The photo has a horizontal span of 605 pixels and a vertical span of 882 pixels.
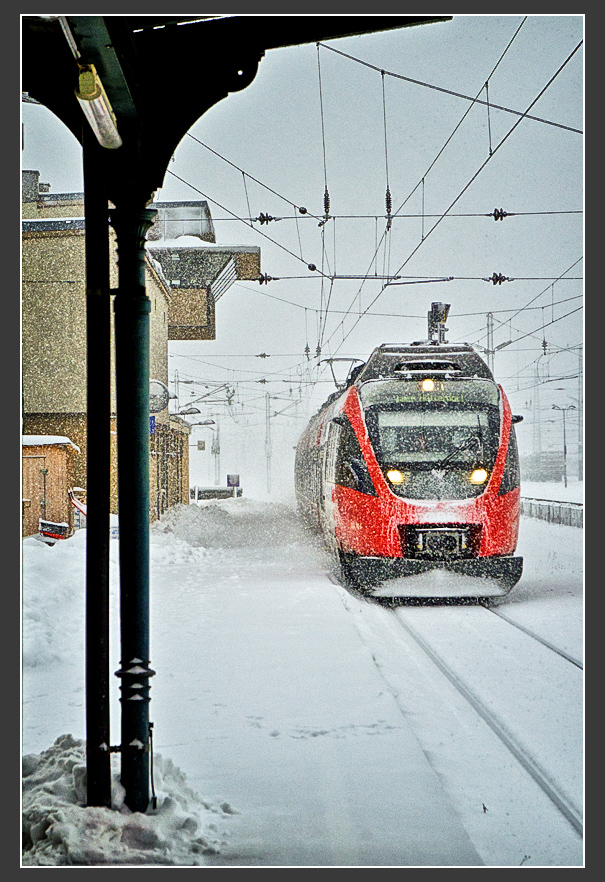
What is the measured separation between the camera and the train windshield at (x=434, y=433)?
273 inches

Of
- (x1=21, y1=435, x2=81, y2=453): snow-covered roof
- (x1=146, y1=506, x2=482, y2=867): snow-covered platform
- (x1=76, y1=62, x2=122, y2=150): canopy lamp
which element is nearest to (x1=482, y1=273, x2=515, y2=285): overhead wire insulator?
(x1=146, y1=506, x2=482, y2=867): snow-covered platform

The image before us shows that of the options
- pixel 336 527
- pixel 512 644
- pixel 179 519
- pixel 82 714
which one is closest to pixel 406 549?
pixel 336 527

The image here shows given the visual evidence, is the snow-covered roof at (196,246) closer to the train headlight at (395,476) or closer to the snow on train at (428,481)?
the snow on train at (428,481)

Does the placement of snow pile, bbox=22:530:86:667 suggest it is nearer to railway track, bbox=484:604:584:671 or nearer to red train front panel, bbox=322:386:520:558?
red train front panel, bbox=322:386:520:558

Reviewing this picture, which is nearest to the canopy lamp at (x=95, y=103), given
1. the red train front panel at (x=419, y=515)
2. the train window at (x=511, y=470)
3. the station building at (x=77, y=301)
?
the station building at (x=77, y=301)

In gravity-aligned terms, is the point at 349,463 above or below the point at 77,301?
below

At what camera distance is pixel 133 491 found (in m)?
2.83

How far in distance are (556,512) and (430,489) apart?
31.6ft

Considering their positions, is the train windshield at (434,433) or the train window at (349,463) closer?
the train windshield at (434,433)

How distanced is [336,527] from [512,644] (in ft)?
8.24

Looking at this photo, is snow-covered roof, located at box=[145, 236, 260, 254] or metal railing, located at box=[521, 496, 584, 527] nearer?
snow-covered roof, located at box=[145, 236, 260, 254]

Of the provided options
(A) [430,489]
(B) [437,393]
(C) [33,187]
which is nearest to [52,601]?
(A) [430,489]

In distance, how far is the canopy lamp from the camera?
93.0 inches

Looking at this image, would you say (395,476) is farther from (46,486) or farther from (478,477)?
(46,486)
